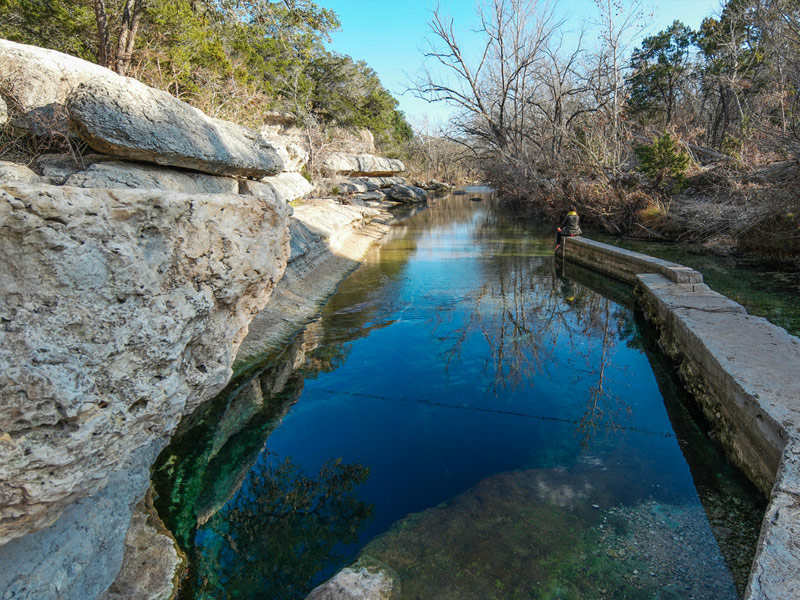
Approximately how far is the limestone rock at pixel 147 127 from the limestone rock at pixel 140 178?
12 centimetres

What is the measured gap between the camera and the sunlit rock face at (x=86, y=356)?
73.2 inches

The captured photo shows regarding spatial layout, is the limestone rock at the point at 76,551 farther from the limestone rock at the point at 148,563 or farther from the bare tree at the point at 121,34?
the bare tree at the point at 121,34

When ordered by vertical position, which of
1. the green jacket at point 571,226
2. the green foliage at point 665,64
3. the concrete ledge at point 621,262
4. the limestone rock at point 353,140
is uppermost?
the green foliage at point 665,64

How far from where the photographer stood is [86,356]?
2066 mm

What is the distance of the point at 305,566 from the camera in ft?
9.69

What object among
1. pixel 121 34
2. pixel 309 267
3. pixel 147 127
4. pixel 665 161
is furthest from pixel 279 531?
pixel 665 161

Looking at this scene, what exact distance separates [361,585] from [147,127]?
4485 millimetres

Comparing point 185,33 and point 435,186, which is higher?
point 185,33

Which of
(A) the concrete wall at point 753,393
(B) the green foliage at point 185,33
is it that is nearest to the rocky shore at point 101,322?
(A) the concrete wall at point 753,393

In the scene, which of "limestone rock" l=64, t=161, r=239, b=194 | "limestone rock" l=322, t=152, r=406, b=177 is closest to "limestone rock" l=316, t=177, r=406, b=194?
"limestone rock" l=322, t=152, r=406, b=177

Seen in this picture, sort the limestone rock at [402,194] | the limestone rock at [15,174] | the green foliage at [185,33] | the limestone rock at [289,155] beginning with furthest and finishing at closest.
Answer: the limestone rock at [402,194] < the limestone rock at [289,155] < the green foliage at [185,33] < the limestone rock at [15,174]

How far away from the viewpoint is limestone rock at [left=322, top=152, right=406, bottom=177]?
85.3 feet

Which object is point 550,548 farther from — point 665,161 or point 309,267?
point 665,161

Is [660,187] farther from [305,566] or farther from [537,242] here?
[305,566]
